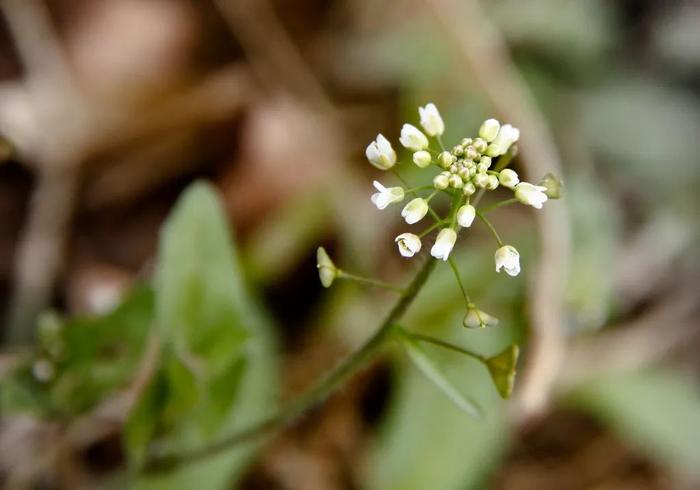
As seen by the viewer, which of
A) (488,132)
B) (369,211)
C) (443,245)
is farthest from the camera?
(369,211)

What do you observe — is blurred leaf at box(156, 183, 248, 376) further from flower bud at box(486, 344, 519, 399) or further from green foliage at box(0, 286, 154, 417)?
flower bud at box(486, 344, 519, 399)

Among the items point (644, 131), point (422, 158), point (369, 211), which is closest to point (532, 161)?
point (369, 211)

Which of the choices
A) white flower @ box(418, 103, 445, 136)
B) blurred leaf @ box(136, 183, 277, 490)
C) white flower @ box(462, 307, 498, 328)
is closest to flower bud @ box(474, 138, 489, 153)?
white flower @ box(418, 103, 445, 136)

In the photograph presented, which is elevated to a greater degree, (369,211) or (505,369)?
(505,369)

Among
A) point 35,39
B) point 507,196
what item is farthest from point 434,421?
point 35,39

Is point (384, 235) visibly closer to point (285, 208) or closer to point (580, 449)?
point (285, 208)

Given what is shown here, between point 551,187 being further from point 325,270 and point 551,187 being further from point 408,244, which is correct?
point 325,270

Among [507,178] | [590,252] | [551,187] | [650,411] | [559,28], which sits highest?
[507,178]
